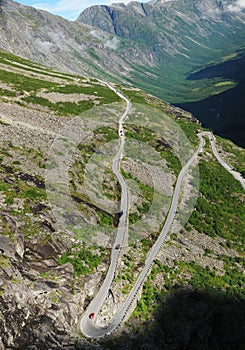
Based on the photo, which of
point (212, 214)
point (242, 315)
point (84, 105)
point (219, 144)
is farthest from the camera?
point (219, 144)

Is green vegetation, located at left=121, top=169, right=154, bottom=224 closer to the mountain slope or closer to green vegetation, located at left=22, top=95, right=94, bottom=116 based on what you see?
the mountain slope

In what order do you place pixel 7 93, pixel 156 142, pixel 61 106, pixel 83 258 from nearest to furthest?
pixel 83 258 < pixel 7 93 < pixel 61 106 < pixel 156 142

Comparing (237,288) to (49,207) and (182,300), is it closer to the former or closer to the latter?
(182,300)

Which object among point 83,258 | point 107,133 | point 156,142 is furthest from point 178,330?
point 156,142

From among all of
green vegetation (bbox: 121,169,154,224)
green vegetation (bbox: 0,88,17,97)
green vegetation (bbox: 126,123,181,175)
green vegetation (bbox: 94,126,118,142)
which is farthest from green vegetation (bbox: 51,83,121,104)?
green vegetation (bbox: 121,169,154,224)

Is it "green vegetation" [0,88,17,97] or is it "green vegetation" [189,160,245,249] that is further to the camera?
"green vegetation" [0,88,17,97]

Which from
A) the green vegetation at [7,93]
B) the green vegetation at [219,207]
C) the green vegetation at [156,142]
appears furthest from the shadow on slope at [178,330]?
the green vegetation at [7,93]

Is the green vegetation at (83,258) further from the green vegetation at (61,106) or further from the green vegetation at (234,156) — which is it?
the green vegetation at (234,156)

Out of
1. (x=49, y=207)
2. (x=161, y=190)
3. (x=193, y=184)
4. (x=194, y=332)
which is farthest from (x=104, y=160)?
(x=194, y=332)

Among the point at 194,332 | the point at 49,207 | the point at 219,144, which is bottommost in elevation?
the point at 194,332

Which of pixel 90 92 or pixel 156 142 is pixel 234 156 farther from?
pixel 90 92

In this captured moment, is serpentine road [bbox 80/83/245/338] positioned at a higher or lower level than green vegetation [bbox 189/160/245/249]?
lower
